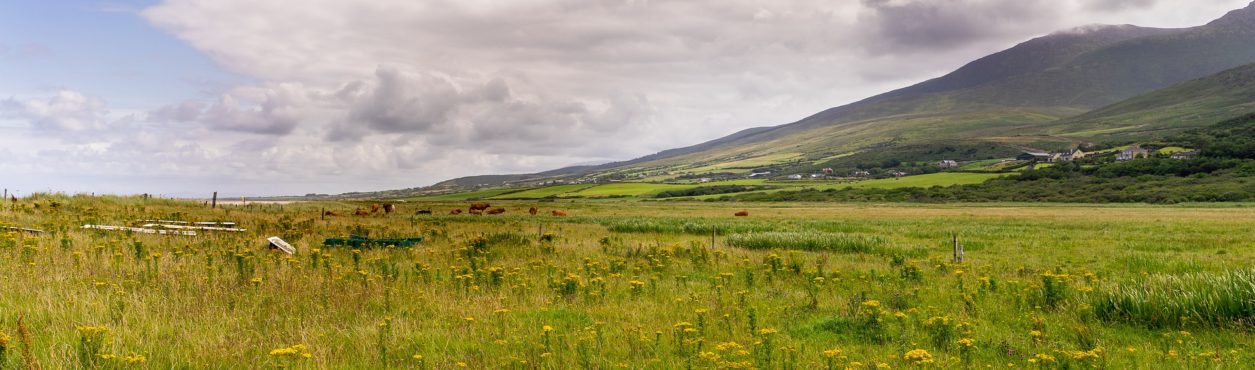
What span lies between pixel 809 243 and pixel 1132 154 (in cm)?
16872

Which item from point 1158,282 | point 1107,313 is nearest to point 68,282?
point 1107,313

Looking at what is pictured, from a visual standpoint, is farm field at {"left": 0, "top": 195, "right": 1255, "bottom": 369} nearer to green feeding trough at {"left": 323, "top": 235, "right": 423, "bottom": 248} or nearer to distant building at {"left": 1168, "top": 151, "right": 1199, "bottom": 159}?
green feeding trough at {"left": 323, "top": 235, "right": 423, "bottom": 248}

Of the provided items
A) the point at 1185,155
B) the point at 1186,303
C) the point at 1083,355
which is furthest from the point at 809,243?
the point at 1185,155

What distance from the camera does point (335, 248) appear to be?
19.7 metres

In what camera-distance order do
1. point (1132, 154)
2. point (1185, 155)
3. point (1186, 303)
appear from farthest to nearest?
point (1132, 154), point (1185, 155), point (1186, 303)

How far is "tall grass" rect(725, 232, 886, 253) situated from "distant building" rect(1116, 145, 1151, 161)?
15817cm

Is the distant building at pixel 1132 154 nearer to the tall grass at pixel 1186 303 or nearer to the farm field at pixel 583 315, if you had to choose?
the farm field at pixel 583 315

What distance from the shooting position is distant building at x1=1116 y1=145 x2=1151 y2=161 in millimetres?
145750

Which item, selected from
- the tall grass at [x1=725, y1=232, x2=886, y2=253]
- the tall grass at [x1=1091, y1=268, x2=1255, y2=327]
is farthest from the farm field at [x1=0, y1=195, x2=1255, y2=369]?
the tall grass at [x1=725, y1=232, x2=886, y2=253]

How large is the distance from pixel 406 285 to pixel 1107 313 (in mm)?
12951

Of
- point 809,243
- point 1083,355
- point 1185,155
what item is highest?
point 1083,355

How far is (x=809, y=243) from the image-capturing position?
25.5 meters

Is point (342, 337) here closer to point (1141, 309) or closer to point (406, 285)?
point (406, 285)

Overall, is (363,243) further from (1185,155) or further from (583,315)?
(1185,155)
